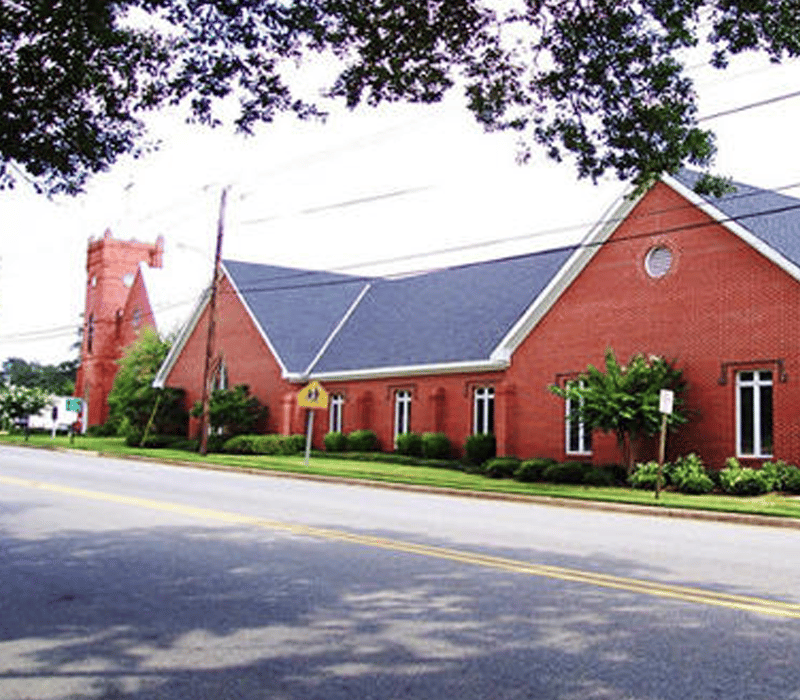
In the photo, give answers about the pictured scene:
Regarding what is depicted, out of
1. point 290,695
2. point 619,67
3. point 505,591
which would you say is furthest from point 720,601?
point 619,67

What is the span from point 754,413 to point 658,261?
193 inches

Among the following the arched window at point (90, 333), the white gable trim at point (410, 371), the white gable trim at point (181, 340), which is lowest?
the white gable trim at point (410, 371)

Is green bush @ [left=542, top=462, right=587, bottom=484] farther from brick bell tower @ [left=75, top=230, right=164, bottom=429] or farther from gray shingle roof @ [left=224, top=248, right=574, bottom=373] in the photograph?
brick bell tower @ [left=75, top=230, right=164, bottom=429]

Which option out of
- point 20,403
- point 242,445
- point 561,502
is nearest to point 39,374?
point 20,403

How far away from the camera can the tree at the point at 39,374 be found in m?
111

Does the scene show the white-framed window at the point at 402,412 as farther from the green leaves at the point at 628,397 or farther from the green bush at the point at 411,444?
the green leaves at the point at 628,397

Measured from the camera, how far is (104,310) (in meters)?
66.4

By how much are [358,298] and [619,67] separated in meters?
37.1

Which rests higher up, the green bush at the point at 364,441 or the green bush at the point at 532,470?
the green bush at the point at 364,441

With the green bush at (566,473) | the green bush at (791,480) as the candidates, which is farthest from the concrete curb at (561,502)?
the green bush at (791,480)

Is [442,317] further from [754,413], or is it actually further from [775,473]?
[775,473]

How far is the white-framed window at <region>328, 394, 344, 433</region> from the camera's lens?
37.4 metres

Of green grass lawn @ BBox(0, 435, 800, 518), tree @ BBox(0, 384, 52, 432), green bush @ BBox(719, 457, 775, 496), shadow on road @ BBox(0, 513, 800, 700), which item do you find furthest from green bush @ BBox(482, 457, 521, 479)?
tree @ BBox(0, 384, 52, 432)

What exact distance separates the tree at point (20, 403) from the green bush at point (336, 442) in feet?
109
